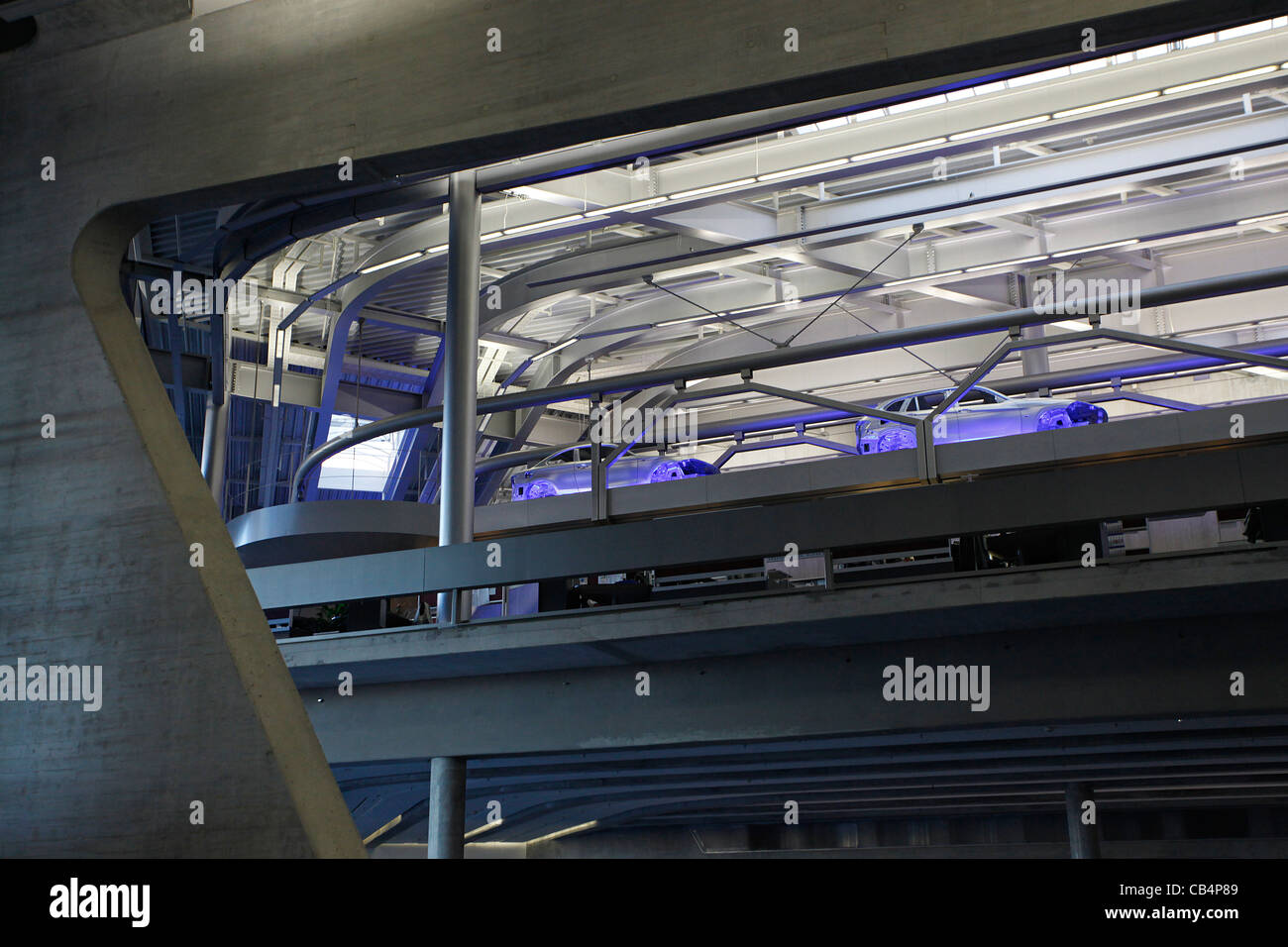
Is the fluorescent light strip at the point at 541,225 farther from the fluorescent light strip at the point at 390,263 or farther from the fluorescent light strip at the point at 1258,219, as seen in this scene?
the fluorescent light strip at the point at 1258,219

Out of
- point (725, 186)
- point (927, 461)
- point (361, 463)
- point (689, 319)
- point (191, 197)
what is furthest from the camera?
point (361, 463)

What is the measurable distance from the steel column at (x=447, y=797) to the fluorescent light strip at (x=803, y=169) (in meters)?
9.52

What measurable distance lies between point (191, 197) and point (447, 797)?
8294 millimetres

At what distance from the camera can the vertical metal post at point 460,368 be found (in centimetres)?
1462

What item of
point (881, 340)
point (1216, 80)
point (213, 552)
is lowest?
point (213, 552)

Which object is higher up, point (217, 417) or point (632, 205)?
point (632, 205)

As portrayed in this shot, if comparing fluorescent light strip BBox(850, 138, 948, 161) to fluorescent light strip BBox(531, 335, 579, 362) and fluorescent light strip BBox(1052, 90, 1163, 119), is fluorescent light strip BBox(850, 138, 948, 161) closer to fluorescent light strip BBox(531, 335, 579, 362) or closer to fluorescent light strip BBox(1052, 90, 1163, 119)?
fluorescent light strip BBox(1052, 90, 1163, 119)

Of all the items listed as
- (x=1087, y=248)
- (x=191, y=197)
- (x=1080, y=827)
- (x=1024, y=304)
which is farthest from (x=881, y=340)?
(x=191, y=197)

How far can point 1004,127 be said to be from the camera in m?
16.3

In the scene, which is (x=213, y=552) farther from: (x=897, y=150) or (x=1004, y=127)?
(x=1004, y=127)

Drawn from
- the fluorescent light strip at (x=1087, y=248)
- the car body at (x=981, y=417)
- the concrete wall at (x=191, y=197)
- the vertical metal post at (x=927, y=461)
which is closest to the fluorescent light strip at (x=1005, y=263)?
the fluorescent light strip at (x=1087, y=248)

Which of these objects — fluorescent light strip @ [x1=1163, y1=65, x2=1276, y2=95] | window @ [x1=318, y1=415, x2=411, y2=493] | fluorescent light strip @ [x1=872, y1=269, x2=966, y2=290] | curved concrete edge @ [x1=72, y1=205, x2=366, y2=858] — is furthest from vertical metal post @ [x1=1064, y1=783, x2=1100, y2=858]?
window @ [x1=318, y1=415, x2=411, y2=493]
